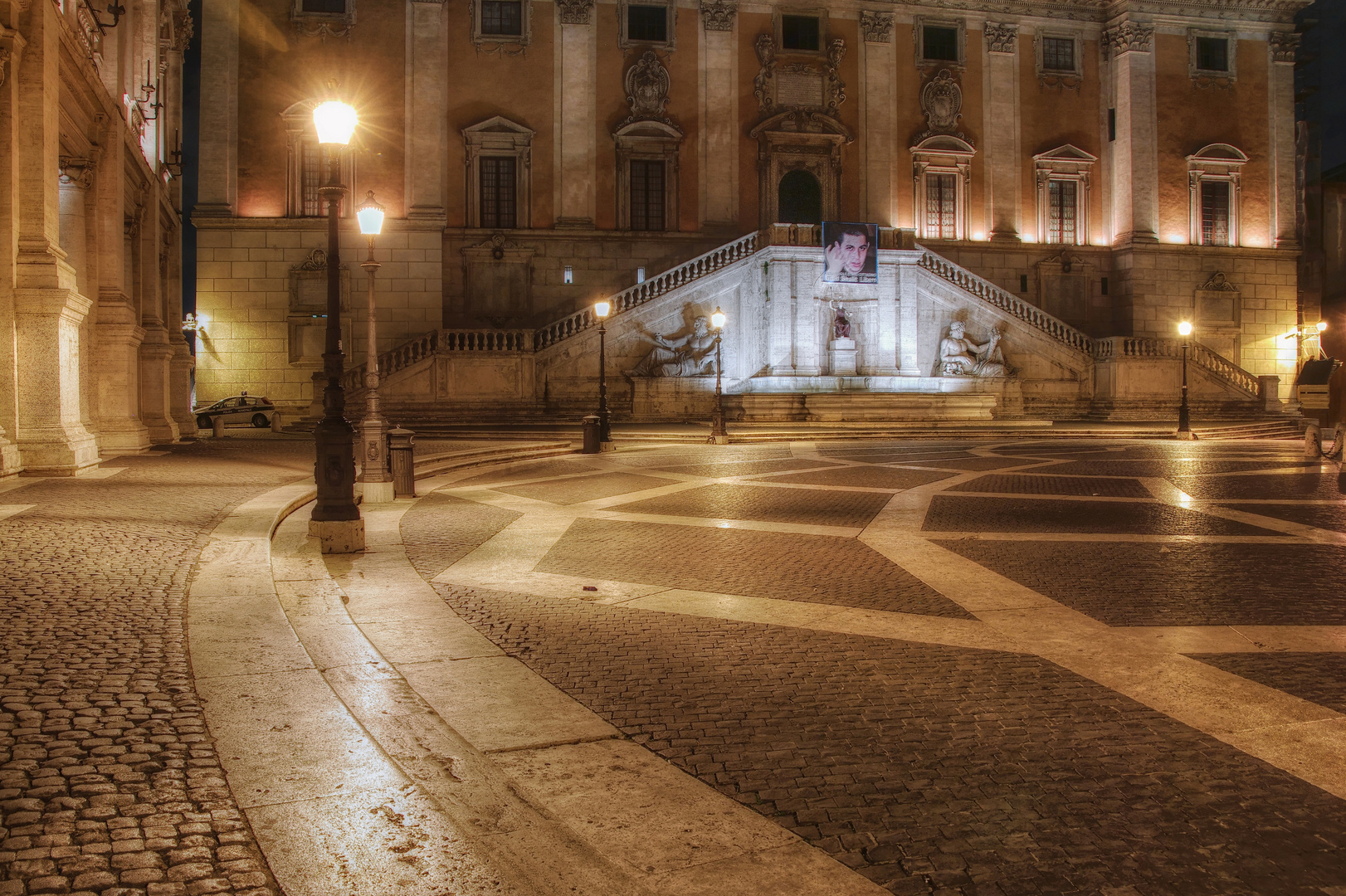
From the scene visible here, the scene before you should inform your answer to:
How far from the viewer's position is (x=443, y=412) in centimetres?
2831

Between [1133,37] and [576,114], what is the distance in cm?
2247

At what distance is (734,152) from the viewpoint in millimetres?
36125

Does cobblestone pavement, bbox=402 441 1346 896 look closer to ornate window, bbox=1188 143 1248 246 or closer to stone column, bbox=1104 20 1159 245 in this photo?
stone column, bbox=1104 20 1159 245

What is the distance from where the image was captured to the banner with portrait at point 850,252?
31.5 m

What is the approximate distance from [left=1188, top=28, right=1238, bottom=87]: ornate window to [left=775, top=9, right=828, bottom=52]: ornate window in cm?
1552

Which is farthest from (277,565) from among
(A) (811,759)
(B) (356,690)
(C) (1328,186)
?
(C) (1328,186)

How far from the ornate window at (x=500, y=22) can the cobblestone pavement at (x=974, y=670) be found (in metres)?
27.4

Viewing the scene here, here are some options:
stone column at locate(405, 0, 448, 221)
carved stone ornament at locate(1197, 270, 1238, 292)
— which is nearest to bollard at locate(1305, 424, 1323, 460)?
carved stone ornament at locate(1197, 270, 1238, 292)

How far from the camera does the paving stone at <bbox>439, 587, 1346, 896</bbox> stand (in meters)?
3.13

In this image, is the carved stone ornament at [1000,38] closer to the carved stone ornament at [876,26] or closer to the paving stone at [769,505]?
Answer: the carved stone ornament at [876,26]

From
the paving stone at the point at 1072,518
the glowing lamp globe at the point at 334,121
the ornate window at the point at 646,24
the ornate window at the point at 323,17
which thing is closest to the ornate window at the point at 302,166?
the ornate window at the point at 323,17

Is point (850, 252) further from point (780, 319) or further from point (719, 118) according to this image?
point (719, 118)

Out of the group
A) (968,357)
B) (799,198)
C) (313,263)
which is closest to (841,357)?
(968,357)

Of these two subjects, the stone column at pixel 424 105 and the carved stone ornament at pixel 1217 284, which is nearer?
the stone column at pixel 424 105
